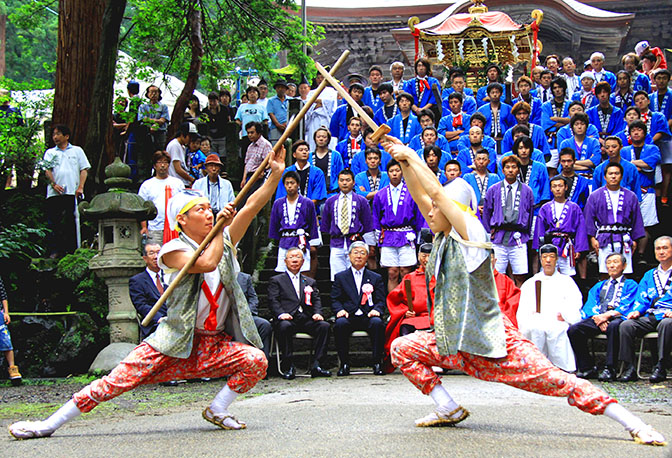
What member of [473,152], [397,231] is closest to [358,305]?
[397,231]

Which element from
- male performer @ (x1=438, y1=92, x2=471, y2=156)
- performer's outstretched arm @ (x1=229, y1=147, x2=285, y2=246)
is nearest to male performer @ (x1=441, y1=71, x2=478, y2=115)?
male performer @ (x1=438, y1=92, x2=471, y2=156)

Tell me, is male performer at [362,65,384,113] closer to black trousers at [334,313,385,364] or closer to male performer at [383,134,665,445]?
black trousers at [334,313,385,364]

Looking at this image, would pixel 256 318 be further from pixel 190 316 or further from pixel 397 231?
pixel 190 316

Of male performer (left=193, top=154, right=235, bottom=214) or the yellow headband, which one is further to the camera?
male performer (left=193, top=154, right=235, bottom=214)

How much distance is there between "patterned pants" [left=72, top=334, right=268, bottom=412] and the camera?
477 cm

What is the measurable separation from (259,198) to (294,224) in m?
4.79

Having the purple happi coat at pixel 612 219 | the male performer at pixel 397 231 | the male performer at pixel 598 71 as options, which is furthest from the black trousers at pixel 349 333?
the male performer at pixel 598 71

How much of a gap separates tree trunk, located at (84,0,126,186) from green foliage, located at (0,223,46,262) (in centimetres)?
148

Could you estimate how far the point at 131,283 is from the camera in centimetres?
880

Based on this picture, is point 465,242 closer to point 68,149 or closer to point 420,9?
point 68,149

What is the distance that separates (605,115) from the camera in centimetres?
1213

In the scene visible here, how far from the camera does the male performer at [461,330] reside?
4.63 m

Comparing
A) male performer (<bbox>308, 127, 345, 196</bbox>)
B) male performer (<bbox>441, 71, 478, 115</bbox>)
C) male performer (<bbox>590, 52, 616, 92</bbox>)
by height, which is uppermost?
male performer (<bbox>590, 52, 616, 92</bbox>)

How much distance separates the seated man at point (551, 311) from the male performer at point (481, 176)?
5.03 feet
